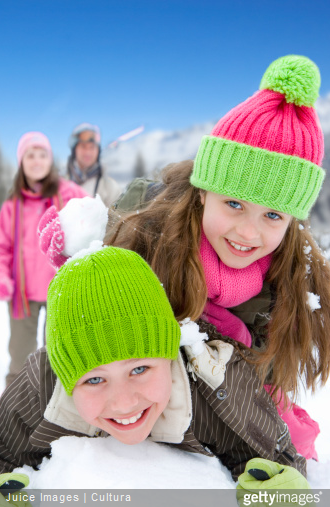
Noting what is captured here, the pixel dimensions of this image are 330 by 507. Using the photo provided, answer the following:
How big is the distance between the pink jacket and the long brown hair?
1168 mm

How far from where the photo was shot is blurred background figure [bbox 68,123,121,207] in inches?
154

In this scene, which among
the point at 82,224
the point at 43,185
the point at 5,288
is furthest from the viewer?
the point at 43,185

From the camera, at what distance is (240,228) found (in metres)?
1.63

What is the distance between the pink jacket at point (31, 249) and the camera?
2.95 m

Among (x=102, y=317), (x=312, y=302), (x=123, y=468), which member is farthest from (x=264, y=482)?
(x=312, y=302)

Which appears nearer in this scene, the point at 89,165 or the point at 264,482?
the point at 264,482

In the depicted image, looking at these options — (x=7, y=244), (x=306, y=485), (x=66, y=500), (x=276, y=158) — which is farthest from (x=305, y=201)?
(x=7, y=244)

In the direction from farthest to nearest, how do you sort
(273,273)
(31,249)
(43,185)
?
(43,185)
(31,249)
(273,273)

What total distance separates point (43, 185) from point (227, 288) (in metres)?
1.74

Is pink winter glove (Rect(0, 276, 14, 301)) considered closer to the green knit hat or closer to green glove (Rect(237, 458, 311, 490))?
the green knit hat

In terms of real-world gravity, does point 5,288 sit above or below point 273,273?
below

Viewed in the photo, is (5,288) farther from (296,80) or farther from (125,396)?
(296,80)

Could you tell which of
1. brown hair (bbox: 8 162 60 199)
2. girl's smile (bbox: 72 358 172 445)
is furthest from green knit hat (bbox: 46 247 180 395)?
brown hair (bbox: 8 162 60 199)
